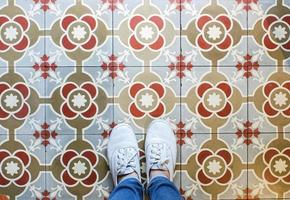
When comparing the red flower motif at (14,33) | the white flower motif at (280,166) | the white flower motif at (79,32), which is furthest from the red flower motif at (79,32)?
the white flower motif at (280,166)

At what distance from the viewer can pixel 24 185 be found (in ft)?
4.29

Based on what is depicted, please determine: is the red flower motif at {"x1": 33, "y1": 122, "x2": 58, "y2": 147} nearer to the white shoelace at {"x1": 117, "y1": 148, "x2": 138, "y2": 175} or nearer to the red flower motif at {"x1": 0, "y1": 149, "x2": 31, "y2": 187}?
the red flower motif at {"x1": 0, "y1": 149, "x2": 31, "y2": 187}

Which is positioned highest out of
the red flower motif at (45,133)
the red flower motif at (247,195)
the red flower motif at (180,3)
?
the red flower motif at (180,3)

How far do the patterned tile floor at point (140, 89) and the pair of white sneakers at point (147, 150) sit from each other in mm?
34

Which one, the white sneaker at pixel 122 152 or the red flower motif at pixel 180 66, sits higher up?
the red flower motif at pixel 180 66

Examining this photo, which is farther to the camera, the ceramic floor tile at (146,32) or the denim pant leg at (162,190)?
the ceramic floor tile at (146,32)

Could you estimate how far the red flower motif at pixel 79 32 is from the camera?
1.30 m

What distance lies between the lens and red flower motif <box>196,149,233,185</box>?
4.32 feet

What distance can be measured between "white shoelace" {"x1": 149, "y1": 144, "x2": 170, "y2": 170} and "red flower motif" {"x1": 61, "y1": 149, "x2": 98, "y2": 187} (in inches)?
8.3

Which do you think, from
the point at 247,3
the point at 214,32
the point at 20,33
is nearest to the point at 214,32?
the point at 214,32

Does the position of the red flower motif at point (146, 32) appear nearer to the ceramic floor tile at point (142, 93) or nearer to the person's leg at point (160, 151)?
the ceramic floor tile at point (142, 93)

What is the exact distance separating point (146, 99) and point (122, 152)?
0.63 ft

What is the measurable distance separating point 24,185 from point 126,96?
1.47 feet

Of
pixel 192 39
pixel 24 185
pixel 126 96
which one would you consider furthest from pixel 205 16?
A: pixel 24 185
